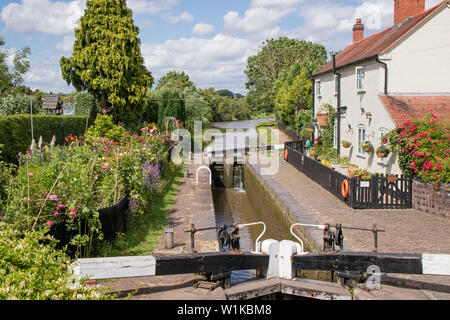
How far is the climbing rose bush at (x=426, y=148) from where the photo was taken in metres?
11.6

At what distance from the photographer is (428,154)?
12.0 meters

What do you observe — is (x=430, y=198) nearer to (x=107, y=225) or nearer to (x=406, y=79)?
Answer: (x=406, y=79)

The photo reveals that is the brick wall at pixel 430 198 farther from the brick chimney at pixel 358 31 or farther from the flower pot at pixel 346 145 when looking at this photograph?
the brick chimney at pixel 358 31

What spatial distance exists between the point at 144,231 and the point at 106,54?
60.6 feet

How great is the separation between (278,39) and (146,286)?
63440mm

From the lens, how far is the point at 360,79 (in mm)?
18672

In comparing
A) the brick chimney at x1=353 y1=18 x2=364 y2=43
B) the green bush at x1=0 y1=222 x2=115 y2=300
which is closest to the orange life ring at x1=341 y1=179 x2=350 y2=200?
the green bush at x1=0 y1=222 x2=115 y2=300

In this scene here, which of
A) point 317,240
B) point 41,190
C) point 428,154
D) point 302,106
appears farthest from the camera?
point 302,106

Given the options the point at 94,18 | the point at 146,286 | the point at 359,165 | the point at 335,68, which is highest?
the point at 94,18

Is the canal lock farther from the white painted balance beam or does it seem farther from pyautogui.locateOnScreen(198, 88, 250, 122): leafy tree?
pyautogui.locateOnScreen(198, 88, 250, 122): leafy tree

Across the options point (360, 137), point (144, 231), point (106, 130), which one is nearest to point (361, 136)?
point (360, 137)

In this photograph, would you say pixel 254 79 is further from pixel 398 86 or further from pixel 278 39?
pixel 398 86

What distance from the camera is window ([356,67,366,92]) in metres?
18.3
